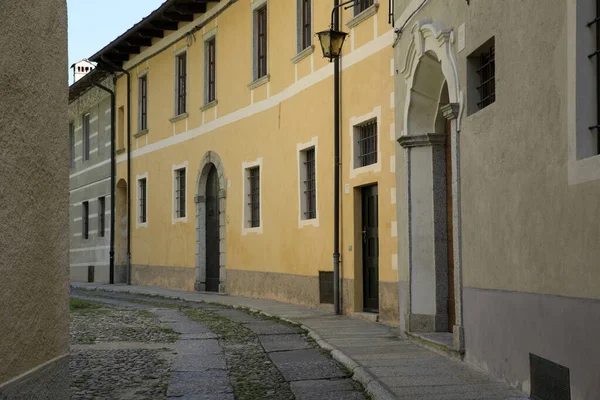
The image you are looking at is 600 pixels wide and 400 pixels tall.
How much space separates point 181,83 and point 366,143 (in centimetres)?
1026

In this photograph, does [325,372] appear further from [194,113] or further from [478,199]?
[194,113]

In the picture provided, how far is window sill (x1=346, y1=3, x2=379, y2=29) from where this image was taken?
13625 millimetres

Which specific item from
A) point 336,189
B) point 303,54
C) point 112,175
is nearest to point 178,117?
point 112,175

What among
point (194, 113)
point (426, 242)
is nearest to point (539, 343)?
point (426, 242)

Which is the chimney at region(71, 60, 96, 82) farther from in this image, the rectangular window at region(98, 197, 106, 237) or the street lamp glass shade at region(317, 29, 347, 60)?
the street lamp glass shade at region(317, 29, 347, 60)

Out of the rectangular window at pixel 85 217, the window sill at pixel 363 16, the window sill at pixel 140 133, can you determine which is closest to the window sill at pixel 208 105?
the window sill at pixel 140 133

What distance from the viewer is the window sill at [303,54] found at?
52.6 feet

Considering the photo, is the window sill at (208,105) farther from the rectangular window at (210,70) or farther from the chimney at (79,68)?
the chimney at (79,68)

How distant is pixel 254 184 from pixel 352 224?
5271 mm

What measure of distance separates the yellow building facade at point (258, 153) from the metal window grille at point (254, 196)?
0.14 feet

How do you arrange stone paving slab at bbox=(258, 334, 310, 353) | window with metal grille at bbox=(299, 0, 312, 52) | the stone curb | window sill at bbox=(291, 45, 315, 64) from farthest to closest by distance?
window with metal grille at bbox=(299, 0, 312, 52)
window sill at bbox=(291, 45, 315, 64)
stone paving slab at bbox=(258, 334, 310, 353)
the stone curb

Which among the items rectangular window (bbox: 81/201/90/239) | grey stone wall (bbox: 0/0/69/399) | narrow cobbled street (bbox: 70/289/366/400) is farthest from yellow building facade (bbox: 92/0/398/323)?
grey stone wall (bbox: 0/0/69/399)

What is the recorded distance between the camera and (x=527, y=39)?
697cm

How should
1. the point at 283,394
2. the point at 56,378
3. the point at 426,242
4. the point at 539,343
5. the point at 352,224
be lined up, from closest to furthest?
the point at 56,378
the point at 539,343
the point at 283,394
the point at 426,242
the point at 352,224
